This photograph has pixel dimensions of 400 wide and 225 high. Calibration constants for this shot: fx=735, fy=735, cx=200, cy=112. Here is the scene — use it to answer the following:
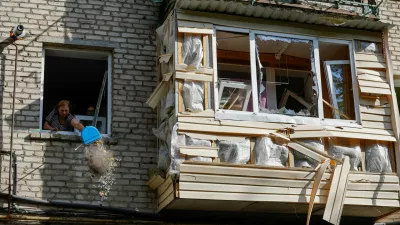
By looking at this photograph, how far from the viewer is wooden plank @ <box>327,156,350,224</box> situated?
995cm

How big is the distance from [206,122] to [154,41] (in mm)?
2143

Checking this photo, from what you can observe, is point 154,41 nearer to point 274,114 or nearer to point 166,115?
point 166,115

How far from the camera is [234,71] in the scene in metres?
12.2

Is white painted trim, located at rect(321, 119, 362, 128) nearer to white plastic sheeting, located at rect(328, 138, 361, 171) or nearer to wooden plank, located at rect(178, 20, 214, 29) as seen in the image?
white plastic sheeting, located at rect(328, 138, 361, 171)

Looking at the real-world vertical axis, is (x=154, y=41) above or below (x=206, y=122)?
above

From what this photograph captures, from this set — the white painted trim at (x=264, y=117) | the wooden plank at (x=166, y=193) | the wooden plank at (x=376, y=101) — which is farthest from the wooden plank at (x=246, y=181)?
the wooden plank at (x=376, y=101)

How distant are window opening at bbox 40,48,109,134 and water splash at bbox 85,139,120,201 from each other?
0.73m

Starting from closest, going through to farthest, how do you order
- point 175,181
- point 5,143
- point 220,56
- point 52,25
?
point 175,181, point 5,143, point 52,25, point 220,56

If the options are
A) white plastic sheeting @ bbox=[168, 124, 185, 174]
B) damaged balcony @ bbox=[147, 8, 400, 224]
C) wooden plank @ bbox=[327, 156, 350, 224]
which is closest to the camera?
white plastic sheeting @ bbox=[168, 124, 185, 174]

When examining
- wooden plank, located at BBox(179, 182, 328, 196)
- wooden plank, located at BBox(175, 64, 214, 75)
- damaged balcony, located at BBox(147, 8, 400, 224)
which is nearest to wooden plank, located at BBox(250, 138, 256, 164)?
damaged balcony, located at BBox(147, 8, 400, 224)

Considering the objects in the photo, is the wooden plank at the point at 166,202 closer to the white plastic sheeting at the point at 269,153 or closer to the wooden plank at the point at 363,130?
the white plastic sheeting at the point at 269,153

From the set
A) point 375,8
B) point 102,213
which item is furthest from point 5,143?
point 375,8

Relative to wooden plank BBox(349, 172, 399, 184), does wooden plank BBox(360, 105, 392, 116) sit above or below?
above

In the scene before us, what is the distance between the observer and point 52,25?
11227 millimetres
